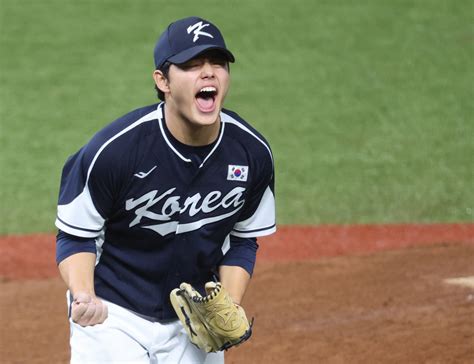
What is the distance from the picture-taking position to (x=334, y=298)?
6.38 metres

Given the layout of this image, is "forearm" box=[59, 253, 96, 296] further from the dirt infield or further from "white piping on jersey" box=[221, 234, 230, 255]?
the dirt infield

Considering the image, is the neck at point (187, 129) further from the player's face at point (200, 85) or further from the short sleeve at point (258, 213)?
the short sleeve at point (258, 213)

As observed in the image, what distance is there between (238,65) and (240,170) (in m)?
7.64

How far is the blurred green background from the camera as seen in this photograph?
28.4 ft

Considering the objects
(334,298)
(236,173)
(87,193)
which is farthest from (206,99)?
(334,298)

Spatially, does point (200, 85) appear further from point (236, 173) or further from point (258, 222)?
point (258, 222)

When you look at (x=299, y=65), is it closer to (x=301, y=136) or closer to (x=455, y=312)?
(x=301, y=136)

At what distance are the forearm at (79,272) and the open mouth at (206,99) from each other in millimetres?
709

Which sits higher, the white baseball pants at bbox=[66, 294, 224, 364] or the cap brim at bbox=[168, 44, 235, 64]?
the cap brim at bbox=[168, 44, 235, 64]

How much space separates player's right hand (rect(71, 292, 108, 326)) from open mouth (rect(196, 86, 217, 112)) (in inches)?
31.6

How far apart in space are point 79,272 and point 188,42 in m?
0.94

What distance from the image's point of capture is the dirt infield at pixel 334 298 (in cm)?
562

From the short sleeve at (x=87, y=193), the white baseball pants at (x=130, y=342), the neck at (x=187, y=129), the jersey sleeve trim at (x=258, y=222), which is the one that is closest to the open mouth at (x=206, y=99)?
the neck at (x=187, y=129)

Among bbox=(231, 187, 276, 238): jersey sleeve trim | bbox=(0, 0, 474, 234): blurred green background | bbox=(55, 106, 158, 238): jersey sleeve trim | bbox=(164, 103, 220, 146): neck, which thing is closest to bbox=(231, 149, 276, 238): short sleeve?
bbox=(231, 187, 276, 238): jersey sleeve trim
